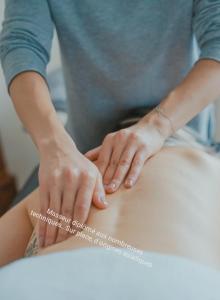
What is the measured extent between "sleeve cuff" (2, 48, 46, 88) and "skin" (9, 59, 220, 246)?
0.01 meters

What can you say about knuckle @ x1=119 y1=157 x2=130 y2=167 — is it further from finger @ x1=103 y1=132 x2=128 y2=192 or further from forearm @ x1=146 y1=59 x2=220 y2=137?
forearm @ x1=146 y1=59 x2=220 y2=137

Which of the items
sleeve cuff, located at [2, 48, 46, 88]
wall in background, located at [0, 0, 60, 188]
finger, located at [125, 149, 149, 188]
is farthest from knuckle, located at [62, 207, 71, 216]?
wall in background, located at [0, 0, 60, 188]

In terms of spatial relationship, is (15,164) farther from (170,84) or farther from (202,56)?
(202,56)

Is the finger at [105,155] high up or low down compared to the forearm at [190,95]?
down

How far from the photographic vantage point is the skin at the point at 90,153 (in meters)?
0.85

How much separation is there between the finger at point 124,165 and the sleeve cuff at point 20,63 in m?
0.33

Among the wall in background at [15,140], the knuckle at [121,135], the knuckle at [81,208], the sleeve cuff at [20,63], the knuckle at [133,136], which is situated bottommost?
the wall in background at [15,140]

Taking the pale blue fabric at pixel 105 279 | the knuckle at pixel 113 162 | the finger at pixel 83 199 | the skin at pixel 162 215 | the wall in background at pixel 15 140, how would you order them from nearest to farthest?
the pale blue fabric at pixel 105 279
the skin at pixel 162 215
the finger at pixel 83 199
the knuckle at pixel 113 162
the wall in background at pixel 15 140

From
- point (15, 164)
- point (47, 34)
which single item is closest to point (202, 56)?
point (47, 34)

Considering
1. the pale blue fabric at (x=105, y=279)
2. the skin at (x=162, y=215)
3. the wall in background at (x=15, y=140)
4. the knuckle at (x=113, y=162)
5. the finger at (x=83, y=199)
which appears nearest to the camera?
the pale blue fabric at (x=105, y=279)

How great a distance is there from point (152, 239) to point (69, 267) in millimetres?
191

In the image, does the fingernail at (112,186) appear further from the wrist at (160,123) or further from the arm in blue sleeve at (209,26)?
the arm in blue sleeve at (209,26)

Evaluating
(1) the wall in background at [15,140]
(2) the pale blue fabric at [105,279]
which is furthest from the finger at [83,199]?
(1) the wall in background at [15,140]

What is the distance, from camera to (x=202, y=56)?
106 cm
